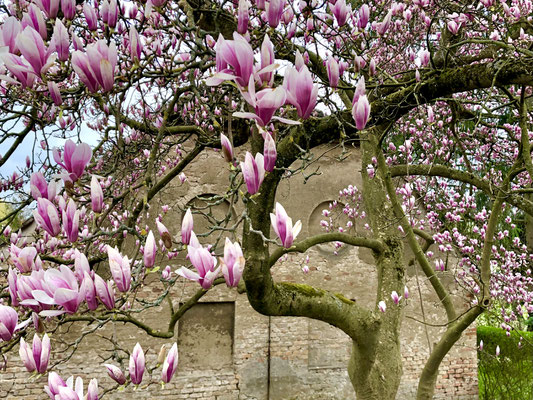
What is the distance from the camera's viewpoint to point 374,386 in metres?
4.20

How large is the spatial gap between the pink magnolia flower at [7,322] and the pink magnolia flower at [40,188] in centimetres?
34

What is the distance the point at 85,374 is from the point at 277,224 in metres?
6.63

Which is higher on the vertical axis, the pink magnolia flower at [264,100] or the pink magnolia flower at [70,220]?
the pink magnolia flower at [264,100]

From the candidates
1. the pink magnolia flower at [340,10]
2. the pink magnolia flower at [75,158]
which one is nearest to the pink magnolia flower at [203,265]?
the pink magnolia flower at [75,158]

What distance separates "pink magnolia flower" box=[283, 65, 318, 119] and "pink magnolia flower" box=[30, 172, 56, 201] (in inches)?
31.7

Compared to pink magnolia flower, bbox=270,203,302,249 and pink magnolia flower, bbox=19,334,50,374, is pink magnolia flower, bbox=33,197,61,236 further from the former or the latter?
pink magnolia flower, bbox=270,203,302,249

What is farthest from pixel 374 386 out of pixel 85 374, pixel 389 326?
pixel 85 374

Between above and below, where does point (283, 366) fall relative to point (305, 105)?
below

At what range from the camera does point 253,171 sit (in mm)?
1046

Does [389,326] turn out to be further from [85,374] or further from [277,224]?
[85,374]

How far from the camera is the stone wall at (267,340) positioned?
261 inches

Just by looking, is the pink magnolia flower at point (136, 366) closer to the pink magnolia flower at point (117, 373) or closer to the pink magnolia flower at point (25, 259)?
the pink magnolia flower at point (117, 373)

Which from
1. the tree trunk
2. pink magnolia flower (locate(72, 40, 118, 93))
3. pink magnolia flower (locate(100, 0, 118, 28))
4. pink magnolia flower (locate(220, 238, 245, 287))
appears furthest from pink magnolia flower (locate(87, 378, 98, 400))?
the tree trunk

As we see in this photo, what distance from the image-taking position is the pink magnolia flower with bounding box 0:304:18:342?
119cm
